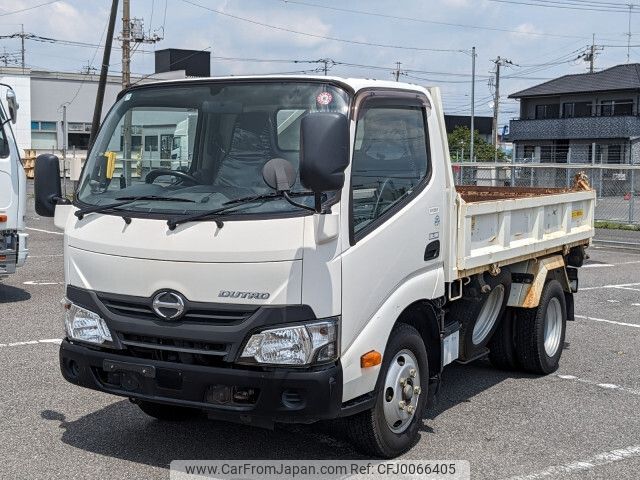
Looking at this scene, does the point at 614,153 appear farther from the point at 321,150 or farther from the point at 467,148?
the point at 321,150

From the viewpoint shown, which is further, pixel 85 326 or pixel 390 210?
pixel 390 210

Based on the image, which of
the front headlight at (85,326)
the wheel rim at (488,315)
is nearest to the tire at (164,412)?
the front headlight at (85,326)

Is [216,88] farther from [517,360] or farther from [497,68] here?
[497,68]

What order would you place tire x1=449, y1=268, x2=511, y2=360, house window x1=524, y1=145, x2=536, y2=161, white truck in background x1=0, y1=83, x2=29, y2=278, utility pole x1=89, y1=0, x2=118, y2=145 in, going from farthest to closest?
house window x1=524, y1=145, x2=536, y2=161 < utility pole x1=89, y1=0, x2=118, y2=145 < white truck in background x1=0, y1=83, x2=29, y2=278 < tire x1=449, y1=268, x2=511, y2=360

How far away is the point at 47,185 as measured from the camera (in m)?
5.54

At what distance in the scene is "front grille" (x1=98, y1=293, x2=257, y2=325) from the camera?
4.63 meters

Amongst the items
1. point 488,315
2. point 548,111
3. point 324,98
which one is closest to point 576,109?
point 548,111

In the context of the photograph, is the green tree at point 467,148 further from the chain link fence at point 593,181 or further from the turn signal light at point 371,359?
the turn signal light at point 371,359

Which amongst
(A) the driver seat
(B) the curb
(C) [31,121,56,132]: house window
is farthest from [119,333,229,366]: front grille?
(C) [31,121,56,132]: house window

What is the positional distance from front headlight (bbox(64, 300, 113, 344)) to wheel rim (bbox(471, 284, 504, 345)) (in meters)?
2.98

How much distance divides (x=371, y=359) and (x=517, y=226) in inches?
102

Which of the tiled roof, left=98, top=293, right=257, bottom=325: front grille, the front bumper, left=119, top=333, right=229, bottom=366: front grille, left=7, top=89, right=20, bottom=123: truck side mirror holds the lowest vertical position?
the front bumper

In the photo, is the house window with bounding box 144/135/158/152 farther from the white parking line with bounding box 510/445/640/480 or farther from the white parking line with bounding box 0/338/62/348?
the white parking line with bounding box 0/338/62/348

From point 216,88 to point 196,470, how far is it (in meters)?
2.33
